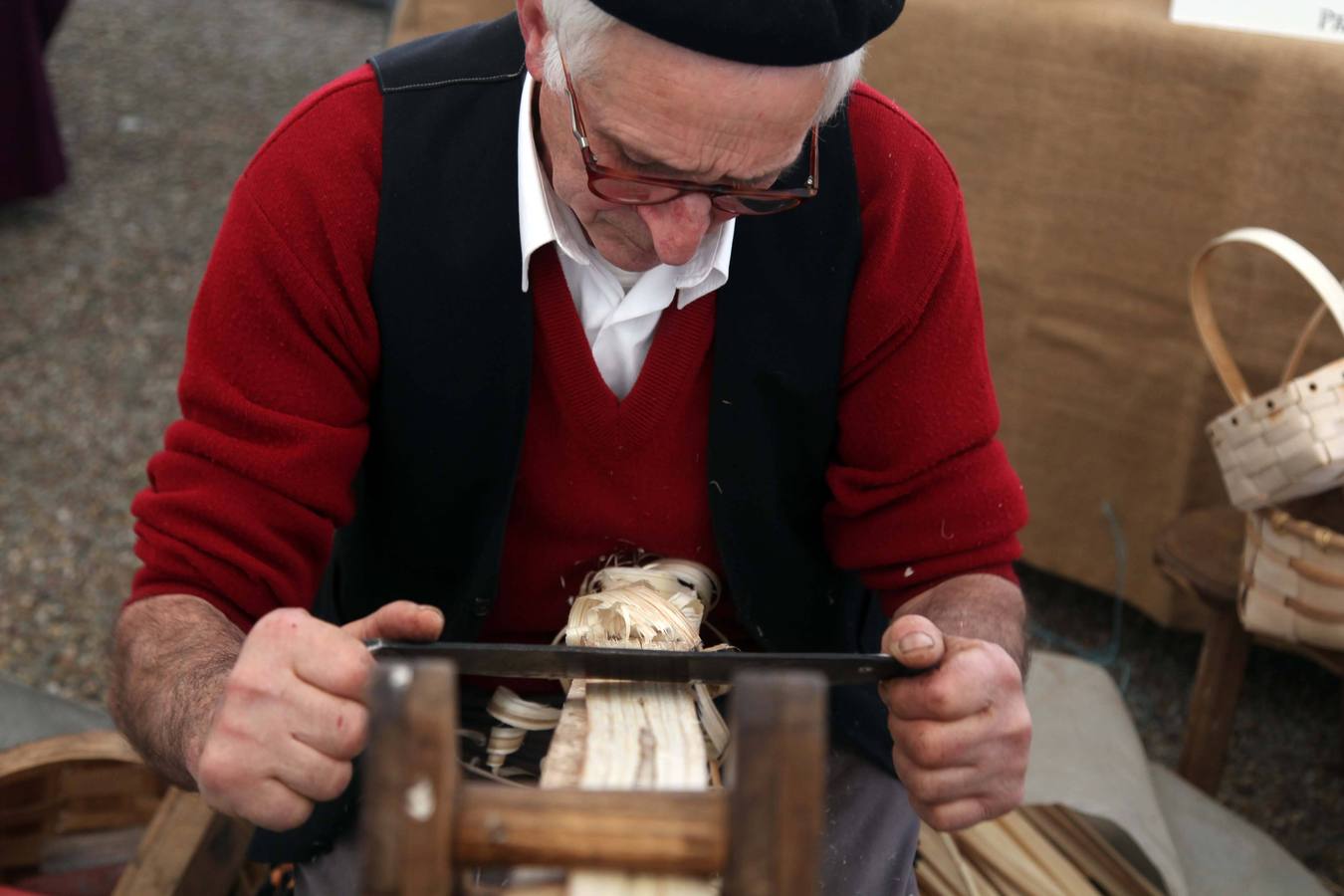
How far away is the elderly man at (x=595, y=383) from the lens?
1.24 metres

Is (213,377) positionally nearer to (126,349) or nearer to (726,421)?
(726,421)

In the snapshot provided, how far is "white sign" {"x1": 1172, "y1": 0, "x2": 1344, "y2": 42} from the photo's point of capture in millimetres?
2201

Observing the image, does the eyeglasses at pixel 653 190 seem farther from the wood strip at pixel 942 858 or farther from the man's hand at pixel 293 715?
the wood strip at pixel 942 858

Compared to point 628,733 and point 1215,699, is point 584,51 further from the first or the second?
point 1215,699

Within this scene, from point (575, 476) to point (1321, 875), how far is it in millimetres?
1734

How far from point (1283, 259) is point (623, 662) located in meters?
1.36

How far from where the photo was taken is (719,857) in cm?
76

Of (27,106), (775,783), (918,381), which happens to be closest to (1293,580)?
(918,381)

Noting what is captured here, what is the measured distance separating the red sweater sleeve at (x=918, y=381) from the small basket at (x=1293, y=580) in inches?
24.1

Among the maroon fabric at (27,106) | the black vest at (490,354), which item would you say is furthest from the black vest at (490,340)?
the maroon fabric at (27,106)

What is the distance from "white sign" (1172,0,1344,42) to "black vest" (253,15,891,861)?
1.19m

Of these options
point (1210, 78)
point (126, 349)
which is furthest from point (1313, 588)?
point (126, 349)

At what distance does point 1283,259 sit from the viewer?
1.99 meters

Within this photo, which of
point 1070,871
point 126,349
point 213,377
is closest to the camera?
point 213,377
